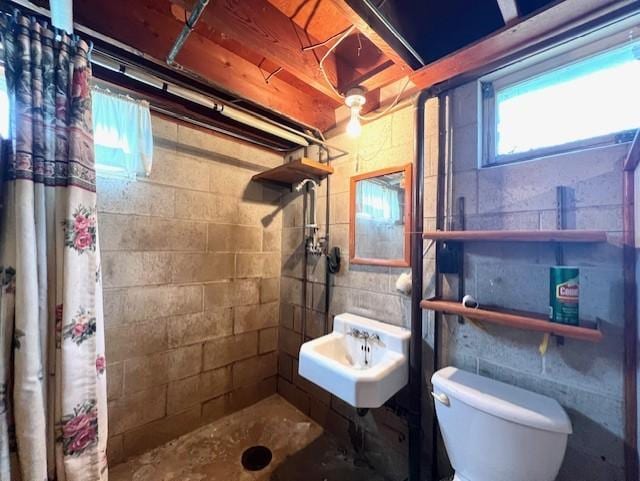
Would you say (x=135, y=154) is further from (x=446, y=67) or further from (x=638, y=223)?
(x=638, y=223)

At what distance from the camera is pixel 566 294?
0.91 meters

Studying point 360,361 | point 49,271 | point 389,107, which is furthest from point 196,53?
point 360,361

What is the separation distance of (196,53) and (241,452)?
232 cm

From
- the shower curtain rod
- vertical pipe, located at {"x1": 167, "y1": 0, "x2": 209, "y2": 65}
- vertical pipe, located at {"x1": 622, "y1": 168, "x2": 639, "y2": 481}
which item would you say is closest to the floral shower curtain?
the shower curtain rod

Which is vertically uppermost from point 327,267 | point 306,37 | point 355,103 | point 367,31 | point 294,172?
point 306,37

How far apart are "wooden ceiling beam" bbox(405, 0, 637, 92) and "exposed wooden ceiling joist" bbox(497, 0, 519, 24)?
0.10ft

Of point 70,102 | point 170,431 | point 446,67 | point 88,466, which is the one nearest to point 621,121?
point 446,67

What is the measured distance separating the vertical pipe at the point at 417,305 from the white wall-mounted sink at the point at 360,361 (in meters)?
0.05

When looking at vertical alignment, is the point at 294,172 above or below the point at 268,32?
below

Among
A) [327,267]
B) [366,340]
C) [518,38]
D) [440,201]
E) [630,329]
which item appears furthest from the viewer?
[327,267]

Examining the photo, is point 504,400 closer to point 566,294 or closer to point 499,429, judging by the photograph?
point 499,429

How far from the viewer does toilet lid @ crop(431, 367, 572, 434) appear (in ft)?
2.86

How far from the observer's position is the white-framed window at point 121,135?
1381mm

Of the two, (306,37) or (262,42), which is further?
(306,37)
